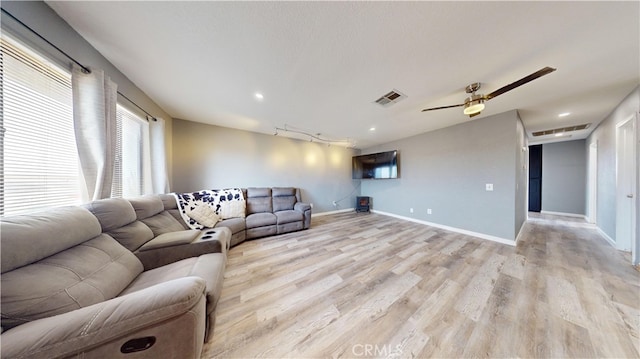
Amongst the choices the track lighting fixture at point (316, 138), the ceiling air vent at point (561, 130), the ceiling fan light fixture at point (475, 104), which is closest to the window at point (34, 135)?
the track lighting fixture at point (316, 138)

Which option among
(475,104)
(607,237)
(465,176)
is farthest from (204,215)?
(607,237)

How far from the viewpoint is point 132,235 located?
1.56m

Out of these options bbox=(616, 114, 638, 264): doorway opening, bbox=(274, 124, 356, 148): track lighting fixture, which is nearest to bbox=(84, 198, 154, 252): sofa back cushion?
bbox=(274, 124, 356, 148): track lighting fixture

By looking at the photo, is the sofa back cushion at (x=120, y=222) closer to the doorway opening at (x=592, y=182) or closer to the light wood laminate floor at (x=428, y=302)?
the light wood laminate floor at (x=428, y=302)

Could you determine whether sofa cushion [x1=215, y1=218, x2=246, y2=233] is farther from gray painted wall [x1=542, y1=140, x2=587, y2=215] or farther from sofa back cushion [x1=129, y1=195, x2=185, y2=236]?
gray painted wall [x1=542, y1=140, x2=587, y2=215]

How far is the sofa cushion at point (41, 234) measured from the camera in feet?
2.62

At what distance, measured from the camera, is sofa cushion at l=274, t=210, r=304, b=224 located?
350cm

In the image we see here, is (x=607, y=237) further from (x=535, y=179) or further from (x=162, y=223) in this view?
(x=162, y=223)

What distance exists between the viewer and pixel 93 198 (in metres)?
1.48

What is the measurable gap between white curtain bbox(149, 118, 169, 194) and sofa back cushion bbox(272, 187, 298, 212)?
77.7 inches

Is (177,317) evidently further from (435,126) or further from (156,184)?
Answer: (435,126)

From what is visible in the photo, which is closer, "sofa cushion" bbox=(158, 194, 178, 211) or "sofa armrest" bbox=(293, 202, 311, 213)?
"sofa cushion" bbox=(158, 194, 178, 211)
